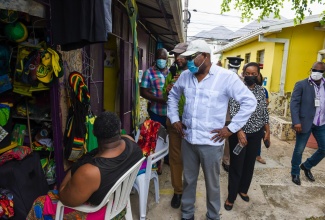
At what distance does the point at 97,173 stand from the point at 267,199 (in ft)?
8.55

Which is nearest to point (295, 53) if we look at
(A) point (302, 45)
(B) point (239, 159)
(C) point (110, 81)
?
(A) point (302, 45)

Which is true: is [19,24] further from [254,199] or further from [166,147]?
[254,199]

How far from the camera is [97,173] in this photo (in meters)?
1.59

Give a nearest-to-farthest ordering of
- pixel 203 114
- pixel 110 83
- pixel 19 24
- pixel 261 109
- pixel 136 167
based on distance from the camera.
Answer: pixel 136 167 < pixel 203 114 < pixel 19 24 < pixel 261 109 < pixel 110 83

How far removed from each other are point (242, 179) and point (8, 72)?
307 cm

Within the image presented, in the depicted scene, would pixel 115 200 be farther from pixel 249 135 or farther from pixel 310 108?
pixel 310 108

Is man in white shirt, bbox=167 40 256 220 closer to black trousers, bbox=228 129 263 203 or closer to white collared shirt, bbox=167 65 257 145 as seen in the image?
white collared shirt, bbox=167 65 257 145

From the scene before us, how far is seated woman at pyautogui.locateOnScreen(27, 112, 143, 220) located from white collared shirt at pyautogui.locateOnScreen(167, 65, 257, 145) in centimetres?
74

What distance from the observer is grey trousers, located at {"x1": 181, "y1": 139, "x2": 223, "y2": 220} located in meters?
2.39

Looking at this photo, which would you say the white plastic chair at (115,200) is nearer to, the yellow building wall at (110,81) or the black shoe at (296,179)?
the black shoe at (296,179)

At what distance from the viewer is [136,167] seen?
1.86 meters

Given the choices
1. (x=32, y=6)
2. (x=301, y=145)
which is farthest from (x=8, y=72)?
(x=301, y=145)

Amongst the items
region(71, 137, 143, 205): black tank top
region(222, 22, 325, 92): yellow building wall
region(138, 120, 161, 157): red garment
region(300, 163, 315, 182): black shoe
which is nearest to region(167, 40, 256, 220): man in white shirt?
region(138, 120, 161, 157): red garment

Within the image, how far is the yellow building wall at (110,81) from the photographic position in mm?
5301
